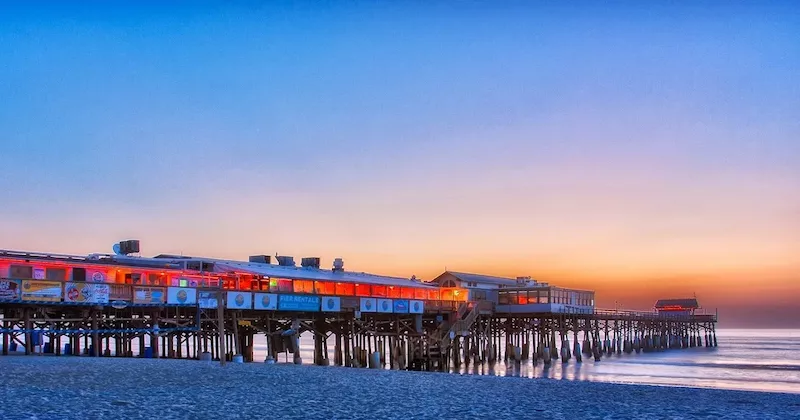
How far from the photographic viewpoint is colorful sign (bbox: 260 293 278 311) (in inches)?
1986

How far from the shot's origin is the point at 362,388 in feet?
80.6

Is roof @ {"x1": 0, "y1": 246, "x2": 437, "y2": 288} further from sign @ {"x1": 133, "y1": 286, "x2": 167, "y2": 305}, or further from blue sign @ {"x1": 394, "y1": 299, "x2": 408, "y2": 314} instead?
sign @ {"x1": 133, "y1": 286, "x2": 167, "y2": 305}

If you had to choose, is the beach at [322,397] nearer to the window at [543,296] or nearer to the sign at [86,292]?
the sign at [86,292]

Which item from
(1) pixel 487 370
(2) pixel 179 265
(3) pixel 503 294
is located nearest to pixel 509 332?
(3) pixel 503 294

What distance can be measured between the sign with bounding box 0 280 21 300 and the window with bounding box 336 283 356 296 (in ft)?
85.4

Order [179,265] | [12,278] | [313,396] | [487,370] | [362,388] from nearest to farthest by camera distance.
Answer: [313,396]
[362,388]
[12,278]
[179,265]
[487,370]

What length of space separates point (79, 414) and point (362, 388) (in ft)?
33.3

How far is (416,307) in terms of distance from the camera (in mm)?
62469

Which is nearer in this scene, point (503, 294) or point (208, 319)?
point (208, 319)

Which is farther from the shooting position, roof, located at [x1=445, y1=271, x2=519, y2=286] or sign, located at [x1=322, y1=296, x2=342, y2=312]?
roof, located at [x1=445, y1=271, x2=519, y2=286]

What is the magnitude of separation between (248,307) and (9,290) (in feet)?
47.9

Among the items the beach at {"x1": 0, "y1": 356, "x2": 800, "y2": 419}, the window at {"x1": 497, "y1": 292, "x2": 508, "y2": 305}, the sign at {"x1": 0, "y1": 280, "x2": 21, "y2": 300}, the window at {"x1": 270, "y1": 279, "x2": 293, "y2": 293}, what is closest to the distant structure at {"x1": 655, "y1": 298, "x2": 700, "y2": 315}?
the window at {"x1": 497, "y1": 292, "x2": 508, "y2": 305}

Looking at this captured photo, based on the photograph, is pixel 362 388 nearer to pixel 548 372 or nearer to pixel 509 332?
pixel 548 372

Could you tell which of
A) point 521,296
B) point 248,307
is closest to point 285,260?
point 248,307
